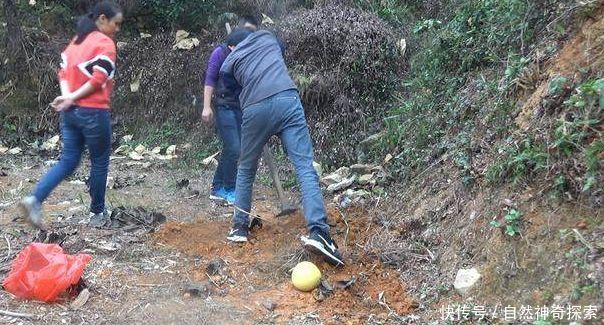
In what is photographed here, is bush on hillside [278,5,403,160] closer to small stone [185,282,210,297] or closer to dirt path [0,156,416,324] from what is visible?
dirt path [0,156,416,324]

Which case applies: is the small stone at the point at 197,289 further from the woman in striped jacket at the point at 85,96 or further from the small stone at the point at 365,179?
the small stone at the point at 365,179

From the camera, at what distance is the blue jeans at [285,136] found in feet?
13.3

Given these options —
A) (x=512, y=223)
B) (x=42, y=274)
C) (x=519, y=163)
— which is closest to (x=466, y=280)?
(x=512, y=223)

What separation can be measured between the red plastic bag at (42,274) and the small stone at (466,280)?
2055 mm

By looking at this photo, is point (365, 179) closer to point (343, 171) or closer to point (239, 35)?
point (343, 171)

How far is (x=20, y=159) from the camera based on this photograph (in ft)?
25.9

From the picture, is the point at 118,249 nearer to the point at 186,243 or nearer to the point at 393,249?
the point at 186,243

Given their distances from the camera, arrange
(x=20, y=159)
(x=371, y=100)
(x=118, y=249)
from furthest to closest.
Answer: (x=20, y=159) → (x=371, y=100) → (x=118, y=249)

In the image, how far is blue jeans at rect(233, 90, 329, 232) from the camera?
4062 millimetres

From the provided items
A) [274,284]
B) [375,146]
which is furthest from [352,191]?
[274,284]

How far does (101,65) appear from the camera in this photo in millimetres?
4406

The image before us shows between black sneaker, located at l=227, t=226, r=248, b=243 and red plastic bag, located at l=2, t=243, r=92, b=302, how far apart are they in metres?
1.17

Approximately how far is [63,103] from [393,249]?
2.48 metres

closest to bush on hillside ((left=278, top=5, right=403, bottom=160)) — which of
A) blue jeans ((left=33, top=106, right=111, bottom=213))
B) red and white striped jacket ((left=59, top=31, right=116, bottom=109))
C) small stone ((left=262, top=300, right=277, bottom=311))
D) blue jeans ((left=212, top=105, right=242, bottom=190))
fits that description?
blue jeans ((left=212, top=105, right=242, bottom=190))
